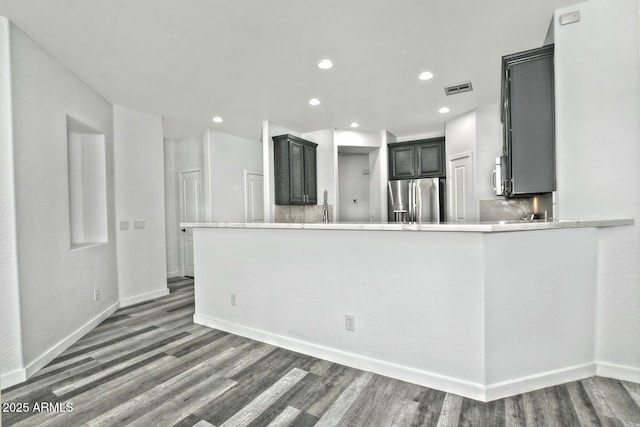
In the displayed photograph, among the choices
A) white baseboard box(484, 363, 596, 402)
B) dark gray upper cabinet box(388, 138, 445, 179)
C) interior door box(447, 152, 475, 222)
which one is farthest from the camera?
dark gray upper cabinet box(388, 138, 445, 179)

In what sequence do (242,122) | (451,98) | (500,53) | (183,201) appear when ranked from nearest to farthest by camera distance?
(500,53) → (451,98) → (242,122) → (183,201)

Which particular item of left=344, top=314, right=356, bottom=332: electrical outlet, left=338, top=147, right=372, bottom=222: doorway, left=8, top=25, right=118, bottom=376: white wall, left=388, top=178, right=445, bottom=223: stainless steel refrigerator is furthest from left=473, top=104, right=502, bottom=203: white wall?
left=8, top=25, right=118, bottom=376: white wall

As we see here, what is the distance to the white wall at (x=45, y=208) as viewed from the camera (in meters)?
2.37

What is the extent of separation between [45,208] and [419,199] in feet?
15.5

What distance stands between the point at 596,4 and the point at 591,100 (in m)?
0.65

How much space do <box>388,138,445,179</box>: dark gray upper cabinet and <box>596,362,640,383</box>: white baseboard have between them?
3.56 m

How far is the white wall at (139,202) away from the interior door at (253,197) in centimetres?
159

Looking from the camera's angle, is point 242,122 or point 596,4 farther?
point 242,122

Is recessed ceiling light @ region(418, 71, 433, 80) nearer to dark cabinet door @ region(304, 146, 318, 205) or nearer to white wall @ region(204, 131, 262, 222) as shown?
dark cabinet door @ region(304, 146, 318, 205)

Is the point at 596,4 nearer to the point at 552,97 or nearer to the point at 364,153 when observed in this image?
the point at 552,97

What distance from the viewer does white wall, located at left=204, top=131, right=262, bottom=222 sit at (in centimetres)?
528

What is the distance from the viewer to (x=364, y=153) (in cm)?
611

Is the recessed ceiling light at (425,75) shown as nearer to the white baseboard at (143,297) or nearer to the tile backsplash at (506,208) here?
the tile backsplash at (506,208)

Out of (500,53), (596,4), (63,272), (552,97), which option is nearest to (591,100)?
(552,97)
